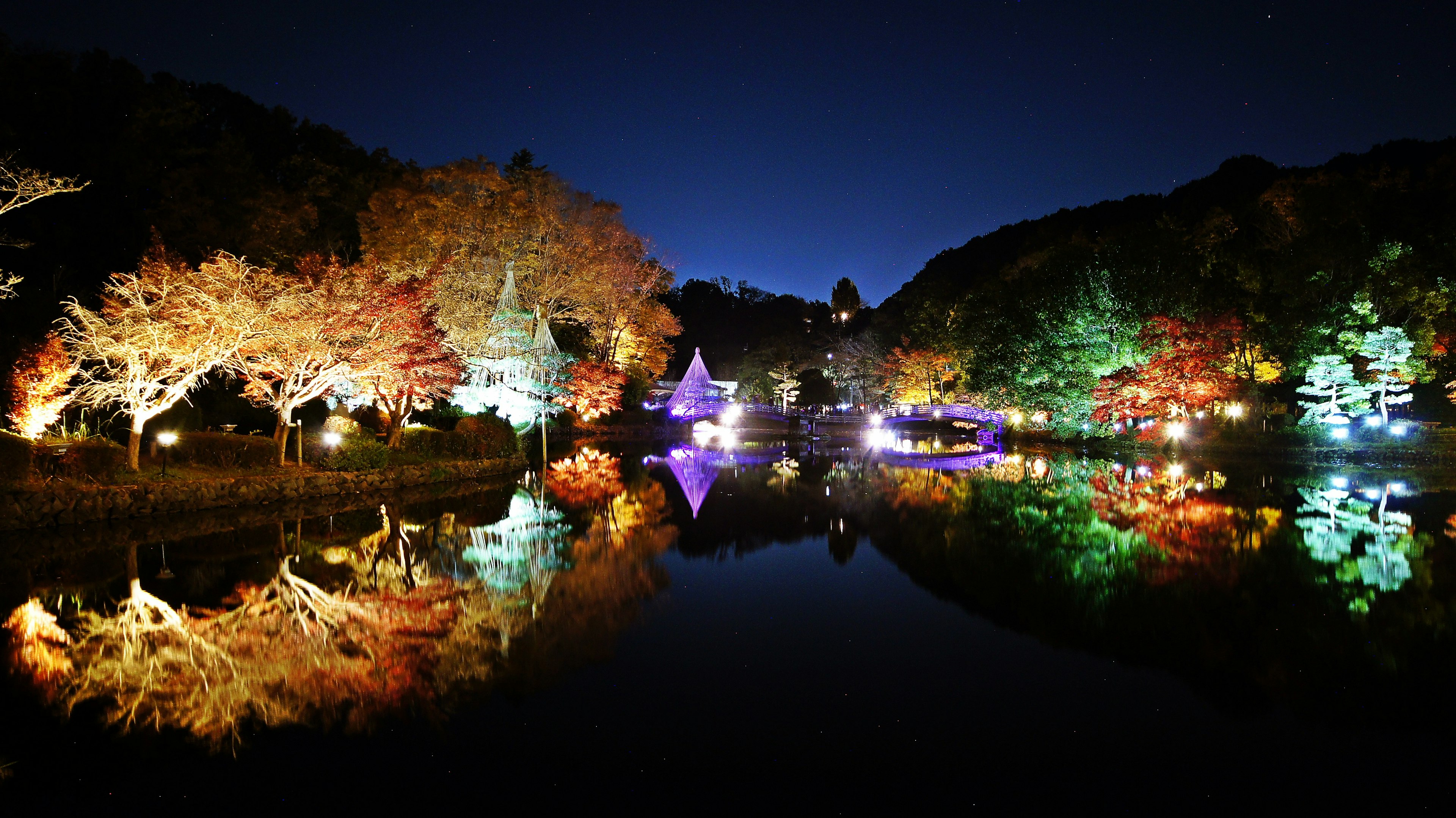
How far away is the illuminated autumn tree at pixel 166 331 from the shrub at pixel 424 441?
4669 mm

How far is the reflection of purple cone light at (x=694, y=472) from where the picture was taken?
602 inches

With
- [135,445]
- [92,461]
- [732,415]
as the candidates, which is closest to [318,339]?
[135,445]

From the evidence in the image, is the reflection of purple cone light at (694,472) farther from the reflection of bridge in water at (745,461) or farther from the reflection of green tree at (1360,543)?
the reflection of green tree at (1360,543)

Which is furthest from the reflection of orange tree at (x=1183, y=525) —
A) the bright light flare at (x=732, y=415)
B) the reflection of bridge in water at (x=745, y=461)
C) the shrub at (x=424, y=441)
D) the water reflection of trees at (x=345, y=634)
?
the bright light flare at (x=732, y=415)

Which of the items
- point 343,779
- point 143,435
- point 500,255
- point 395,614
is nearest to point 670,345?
point 500,255

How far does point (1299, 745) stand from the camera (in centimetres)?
450

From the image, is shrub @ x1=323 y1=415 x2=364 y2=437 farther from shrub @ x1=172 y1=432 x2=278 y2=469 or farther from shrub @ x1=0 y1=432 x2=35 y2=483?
shrub @ x1=0 y1=432 x2=35 y2=483

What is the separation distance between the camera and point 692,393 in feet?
138

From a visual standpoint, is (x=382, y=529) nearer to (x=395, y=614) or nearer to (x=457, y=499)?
(x=457, y=499)

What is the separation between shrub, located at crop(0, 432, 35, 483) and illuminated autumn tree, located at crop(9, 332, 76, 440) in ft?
7.78

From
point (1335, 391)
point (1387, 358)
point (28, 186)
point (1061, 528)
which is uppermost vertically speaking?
point (28, 186)

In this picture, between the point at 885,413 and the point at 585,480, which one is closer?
the point at 585,480

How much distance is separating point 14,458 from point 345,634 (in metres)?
7.51

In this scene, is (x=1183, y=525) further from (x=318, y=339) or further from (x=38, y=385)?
(x=38, y=385)
